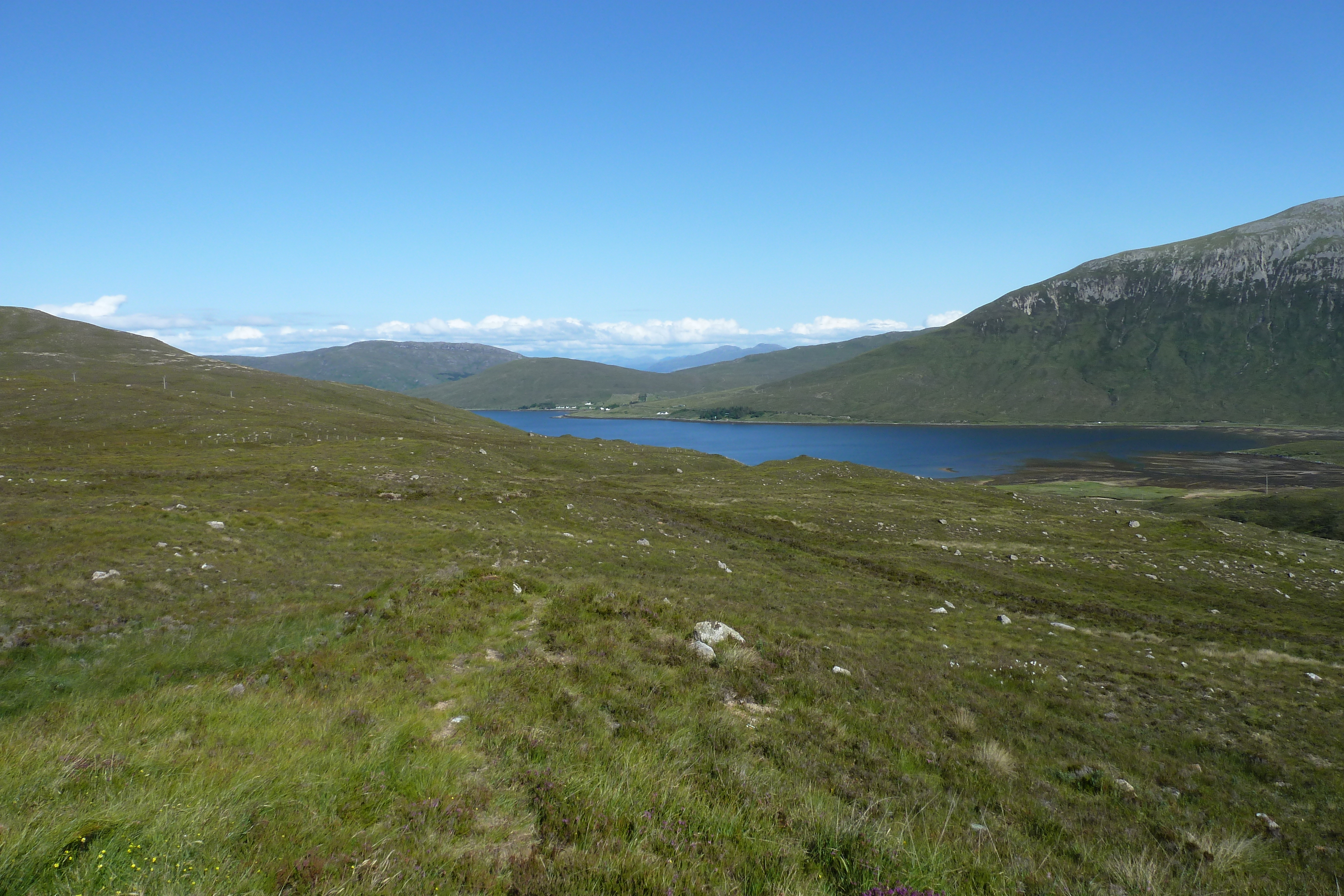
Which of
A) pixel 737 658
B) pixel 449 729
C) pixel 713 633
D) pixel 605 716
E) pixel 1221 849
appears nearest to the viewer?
pixel 449 729

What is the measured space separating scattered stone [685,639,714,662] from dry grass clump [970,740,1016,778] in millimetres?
5708

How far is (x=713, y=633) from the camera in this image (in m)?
15.2

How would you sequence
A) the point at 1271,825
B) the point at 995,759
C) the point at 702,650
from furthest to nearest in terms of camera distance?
the point at 702,650 < the point at 995,759 < the point at 1271,825

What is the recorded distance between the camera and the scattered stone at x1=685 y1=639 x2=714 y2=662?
547 inches

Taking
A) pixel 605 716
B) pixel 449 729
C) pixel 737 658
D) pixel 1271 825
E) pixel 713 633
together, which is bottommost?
pixel 1271 825

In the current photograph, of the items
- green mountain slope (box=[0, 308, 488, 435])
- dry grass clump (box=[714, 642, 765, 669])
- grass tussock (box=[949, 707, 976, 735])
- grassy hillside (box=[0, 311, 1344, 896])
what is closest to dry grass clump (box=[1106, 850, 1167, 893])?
grassy hillside (box=[0, 311, 1344, 896])

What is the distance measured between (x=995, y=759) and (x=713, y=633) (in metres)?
6.51

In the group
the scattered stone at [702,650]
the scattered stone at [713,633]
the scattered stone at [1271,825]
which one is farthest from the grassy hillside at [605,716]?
the scattered stone at [713,633]

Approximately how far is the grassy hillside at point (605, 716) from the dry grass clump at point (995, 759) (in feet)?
0.34

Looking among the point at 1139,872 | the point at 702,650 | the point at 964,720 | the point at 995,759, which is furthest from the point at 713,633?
the point at 1139,872

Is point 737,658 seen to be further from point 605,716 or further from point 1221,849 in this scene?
point 1221,849

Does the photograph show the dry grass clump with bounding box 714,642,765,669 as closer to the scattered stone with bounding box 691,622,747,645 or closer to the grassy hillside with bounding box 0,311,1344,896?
the grassy hillside with bounding box 0,311,1344,896

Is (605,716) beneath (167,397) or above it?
A: beneath

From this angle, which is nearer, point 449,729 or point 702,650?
point 449,729
